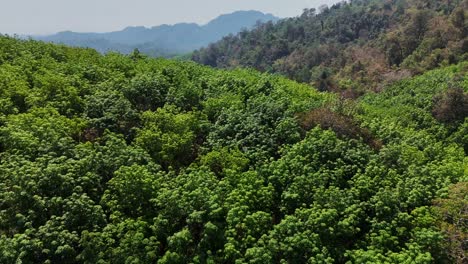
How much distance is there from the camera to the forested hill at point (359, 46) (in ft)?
175

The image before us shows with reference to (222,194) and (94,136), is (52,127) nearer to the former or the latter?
(94,136)

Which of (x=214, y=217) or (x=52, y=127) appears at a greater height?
(x=52, y=127)

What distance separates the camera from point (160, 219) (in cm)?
969

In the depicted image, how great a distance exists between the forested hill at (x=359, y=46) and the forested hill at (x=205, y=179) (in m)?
35.1

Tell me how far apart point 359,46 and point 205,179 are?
7411 centimetres

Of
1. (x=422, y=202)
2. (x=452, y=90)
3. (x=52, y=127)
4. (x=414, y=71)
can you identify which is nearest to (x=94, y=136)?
(x=52, y=127)

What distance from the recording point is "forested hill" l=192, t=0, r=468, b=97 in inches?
2098

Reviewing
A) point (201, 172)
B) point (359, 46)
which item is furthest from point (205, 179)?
point (359, 46)

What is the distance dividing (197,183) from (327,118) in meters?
6.11

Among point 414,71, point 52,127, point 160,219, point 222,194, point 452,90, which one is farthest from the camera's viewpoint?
point 414,71

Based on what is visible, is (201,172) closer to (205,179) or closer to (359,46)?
(205,179)

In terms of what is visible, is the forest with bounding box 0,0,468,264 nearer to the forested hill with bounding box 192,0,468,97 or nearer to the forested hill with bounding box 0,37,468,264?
the forested hill with bounding box 0,37,468,264

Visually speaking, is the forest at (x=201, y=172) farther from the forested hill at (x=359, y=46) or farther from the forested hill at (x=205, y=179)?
the forested hill at (x=359, y=46)

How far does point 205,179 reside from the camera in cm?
1095
